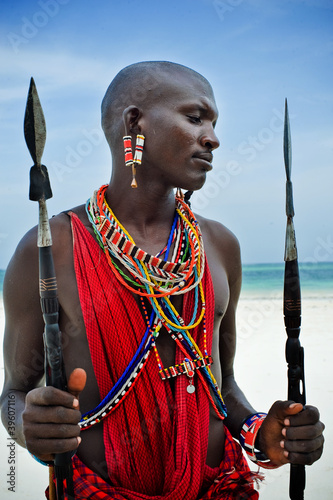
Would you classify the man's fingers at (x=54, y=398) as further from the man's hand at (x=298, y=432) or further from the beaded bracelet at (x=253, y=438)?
the beaded bracelet at (x=253, y=438)

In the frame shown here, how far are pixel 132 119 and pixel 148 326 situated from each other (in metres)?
0.97

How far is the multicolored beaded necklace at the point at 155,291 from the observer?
2186mm

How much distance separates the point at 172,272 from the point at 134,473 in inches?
34.6

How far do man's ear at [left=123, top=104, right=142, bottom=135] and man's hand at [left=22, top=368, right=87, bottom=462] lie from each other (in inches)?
46.4

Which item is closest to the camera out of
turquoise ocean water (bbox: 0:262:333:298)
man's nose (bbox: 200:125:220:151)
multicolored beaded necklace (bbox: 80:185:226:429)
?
multicolored beaded necklace (bbox: 80:185:226:429)

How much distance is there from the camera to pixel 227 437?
Answer: 2.40 m

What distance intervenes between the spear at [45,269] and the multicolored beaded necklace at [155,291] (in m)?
0.36

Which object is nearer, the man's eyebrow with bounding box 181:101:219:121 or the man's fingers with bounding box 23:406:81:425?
the man's fingers with bounding box 23:406:81:425

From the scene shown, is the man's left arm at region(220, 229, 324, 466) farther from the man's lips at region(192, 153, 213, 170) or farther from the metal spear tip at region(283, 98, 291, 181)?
the man's lips at region(192, 153, 213, 170)

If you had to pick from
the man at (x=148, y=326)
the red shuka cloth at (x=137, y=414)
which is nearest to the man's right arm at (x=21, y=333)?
the man at (x=148, y=326)

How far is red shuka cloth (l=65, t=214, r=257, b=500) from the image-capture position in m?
2.12

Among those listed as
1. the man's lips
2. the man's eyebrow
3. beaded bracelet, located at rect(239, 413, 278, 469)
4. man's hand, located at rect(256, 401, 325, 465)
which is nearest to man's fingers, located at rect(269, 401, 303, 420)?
man's hand, located at rect(256, 401, 325, 465)

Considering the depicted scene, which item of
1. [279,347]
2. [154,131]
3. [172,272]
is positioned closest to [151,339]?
[172,272]

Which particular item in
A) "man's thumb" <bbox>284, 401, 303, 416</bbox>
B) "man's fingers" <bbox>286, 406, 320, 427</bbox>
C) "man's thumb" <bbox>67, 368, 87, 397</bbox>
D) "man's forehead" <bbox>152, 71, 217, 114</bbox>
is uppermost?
"man's forehead" <bbox>152, 71, 217, 114</bbox>
